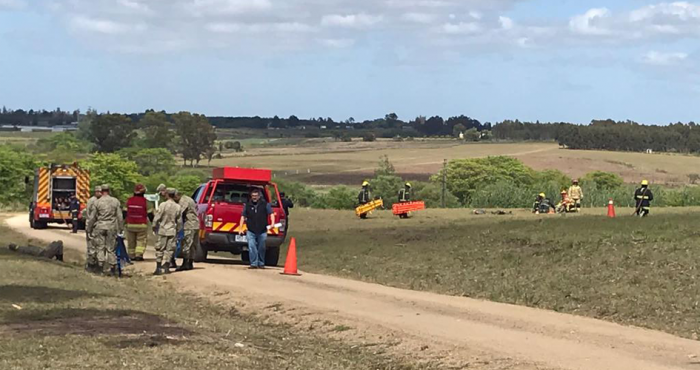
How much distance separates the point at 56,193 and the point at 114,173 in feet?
181

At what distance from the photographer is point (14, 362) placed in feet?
33.3

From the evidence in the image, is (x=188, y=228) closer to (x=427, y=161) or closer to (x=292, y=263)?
(x=292, y=263)

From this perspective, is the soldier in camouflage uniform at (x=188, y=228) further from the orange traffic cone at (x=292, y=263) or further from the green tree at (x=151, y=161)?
the green tree at (x=151, y=161)

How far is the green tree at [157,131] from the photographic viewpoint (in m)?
151

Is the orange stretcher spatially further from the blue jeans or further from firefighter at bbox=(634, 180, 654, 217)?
the blue jeans

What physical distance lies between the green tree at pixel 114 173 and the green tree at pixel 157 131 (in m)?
46.4

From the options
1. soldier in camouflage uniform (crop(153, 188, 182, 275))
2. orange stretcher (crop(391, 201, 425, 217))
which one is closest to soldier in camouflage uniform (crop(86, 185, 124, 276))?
soldier in camouflage uniform (crop(153, 188, 182, 275))

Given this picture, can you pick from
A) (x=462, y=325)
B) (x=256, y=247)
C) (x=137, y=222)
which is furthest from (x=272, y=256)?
(x=462, y=325)

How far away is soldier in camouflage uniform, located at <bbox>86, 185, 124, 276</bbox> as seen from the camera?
2127 cm

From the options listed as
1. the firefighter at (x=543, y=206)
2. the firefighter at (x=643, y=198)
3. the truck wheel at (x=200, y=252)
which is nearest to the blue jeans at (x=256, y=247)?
the truck wheel at (x=200, y=252)

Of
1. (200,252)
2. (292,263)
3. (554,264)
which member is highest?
(554,264)

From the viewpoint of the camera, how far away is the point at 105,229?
21219 mm

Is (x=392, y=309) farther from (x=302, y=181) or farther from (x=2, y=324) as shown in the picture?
(x=302, y=181)

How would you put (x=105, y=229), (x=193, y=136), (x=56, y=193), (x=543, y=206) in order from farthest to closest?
(x=193, y=136) < (x=543, y=206) < (x=56, y=193) < (x=105, y=229)
